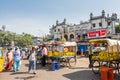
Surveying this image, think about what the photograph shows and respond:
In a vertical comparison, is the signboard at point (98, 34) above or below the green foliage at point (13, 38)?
below

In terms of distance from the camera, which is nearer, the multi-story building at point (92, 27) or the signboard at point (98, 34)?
the signboard at point (98, 34)

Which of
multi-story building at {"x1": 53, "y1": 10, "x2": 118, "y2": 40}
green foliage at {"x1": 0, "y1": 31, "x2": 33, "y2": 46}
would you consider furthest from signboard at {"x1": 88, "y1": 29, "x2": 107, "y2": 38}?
green foliage at {"x1": 0, "y1": 31, "x2": 33, "y2": 46}

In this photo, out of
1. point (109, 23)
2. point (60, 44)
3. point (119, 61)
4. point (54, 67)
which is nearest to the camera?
point (119, 61)

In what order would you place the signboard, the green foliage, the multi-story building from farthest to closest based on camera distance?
the green foliage, the multi-story building, the signboard

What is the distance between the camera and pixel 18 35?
91.0 metres

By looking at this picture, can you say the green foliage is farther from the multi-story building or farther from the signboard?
the signboard

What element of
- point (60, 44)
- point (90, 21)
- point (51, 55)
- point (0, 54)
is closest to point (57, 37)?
point (90, 21)

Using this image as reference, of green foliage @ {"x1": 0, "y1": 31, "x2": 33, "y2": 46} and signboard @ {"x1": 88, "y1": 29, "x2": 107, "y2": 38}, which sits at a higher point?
green foliage @ {"x1": 0, "y1": 31, "x2": 33, "y2": 46}

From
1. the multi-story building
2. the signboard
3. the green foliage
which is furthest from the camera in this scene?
the green foliage

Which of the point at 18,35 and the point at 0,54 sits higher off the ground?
the point at 18,35

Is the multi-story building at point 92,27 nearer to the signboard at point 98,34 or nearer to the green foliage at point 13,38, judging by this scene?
the signboard at point 98,34

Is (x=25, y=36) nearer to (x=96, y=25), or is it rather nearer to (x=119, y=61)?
(x=96, y=25)

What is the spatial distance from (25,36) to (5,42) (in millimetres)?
9669

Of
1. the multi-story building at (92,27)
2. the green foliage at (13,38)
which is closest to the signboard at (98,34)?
the multi-story building at (92,27)
